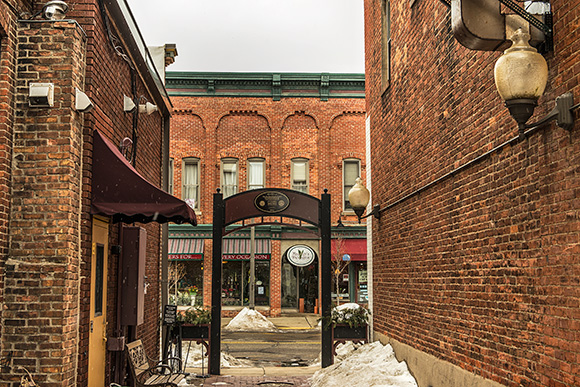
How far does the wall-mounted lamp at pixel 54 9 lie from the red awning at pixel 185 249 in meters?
21.0

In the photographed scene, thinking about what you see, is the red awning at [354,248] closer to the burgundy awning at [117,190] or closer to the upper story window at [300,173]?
the upper story window at [300,173]

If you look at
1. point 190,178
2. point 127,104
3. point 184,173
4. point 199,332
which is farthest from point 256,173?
point 127,104

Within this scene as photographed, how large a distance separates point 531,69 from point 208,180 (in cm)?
2426

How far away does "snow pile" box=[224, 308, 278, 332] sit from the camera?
23.6m

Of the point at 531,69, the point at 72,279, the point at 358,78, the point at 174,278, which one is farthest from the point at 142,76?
the point at 358,78

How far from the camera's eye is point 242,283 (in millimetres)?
28422

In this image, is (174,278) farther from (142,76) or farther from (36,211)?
(36,211)

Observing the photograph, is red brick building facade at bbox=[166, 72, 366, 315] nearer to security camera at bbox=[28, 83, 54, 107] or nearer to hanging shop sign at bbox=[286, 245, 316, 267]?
hanging shop sign at bbox=[286, 245, 316, 267]

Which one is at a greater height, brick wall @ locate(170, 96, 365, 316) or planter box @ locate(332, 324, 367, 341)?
brick wall @ locate(170, 96, 365, 316)

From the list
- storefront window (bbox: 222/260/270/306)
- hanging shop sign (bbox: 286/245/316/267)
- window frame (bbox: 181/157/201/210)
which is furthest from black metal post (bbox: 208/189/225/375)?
window frame (bbox: 181/157/201/210)

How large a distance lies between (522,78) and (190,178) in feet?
81.3

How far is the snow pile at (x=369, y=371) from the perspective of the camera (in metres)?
9.41

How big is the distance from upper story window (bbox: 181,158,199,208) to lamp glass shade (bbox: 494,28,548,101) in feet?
80.4

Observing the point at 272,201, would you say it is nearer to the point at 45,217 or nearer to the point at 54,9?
the point at 45,217
